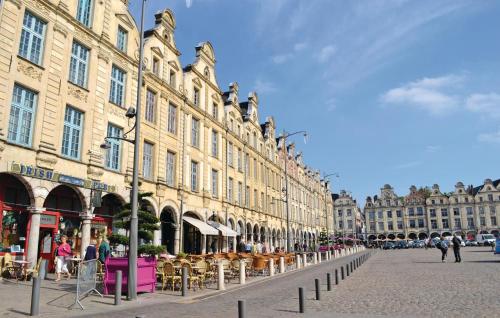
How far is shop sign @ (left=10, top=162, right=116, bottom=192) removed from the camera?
14.9 meters

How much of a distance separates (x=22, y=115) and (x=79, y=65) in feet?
13.8

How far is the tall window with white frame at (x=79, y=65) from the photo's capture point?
18.3 m

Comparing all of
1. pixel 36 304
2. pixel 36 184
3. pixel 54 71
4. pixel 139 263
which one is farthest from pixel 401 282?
pixel 54 71

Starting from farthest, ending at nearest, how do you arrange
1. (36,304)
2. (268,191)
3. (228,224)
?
(268,191), (228,224), (36,304)

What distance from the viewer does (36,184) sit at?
15.5 metres

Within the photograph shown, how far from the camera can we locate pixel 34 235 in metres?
15.4

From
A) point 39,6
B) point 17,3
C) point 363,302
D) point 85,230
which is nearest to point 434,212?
point 85,230

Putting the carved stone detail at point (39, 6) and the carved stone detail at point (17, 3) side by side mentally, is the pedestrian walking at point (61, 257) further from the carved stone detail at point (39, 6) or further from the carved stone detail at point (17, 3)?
the carved stone detail at point (39, 6)

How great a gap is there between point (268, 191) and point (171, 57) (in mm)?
22816

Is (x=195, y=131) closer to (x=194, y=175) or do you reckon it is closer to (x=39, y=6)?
(x=194, y=175)

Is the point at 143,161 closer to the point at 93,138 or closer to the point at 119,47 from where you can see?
the point at 93,138

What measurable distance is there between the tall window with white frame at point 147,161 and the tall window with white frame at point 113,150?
203 cm

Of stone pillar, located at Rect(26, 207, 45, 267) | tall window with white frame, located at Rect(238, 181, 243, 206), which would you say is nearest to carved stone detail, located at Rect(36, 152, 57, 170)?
stone pillar, located at Rect(26, 207, 45, 267)

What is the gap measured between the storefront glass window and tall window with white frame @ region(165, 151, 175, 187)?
31.6 ft
